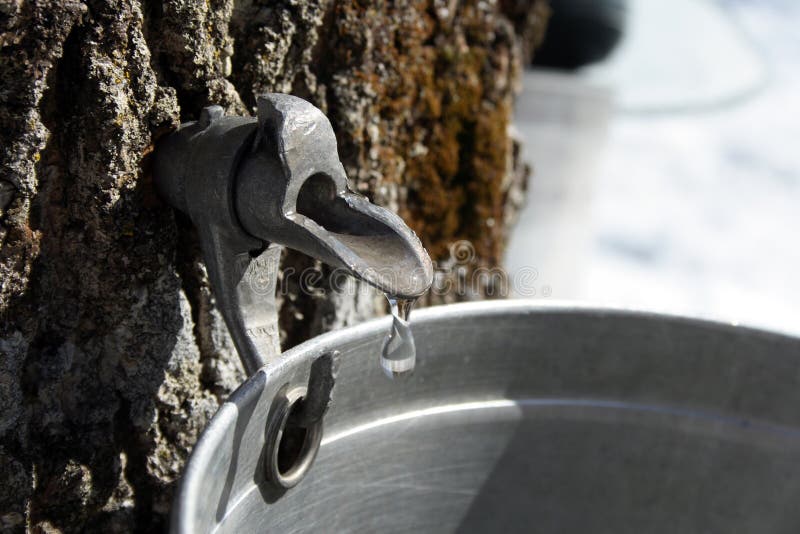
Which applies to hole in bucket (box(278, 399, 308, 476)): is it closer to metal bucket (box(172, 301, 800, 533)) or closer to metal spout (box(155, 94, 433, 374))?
metal bucket (box(172, 301, 800, 533))

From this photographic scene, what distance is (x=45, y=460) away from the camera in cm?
108

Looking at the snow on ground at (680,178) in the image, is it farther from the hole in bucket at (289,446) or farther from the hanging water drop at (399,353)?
the hole in bucket at (289,446)

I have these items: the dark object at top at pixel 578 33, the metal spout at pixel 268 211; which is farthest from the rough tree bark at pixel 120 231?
the dark object at top at pixel 578 33

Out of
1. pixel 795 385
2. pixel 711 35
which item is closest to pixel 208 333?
pixel 795 385

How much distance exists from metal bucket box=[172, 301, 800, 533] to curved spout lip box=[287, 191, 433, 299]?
22cm

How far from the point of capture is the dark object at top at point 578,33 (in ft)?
8.99

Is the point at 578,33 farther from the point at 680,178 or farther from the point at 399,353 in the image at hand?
the point at 680,178

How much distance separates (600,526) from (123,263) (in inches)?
27.2

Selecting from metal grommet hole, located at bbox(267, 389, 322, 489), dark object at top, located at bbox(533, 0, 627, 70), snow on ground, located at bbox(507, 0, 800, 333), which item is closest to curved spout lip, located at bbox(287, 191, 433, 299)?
metal grommet hole, located at bbox(267, 389, 322, 489)

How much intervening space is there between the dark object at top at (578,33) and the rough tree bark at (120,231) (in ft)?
4.84

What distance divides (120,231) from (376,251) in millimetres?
322

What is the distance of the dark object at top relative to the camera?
2740 mm

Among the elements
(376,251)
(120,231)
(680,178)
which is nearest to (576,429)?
(376,251)

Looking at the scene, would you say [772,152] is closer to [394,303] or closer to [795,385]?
[795,385]
